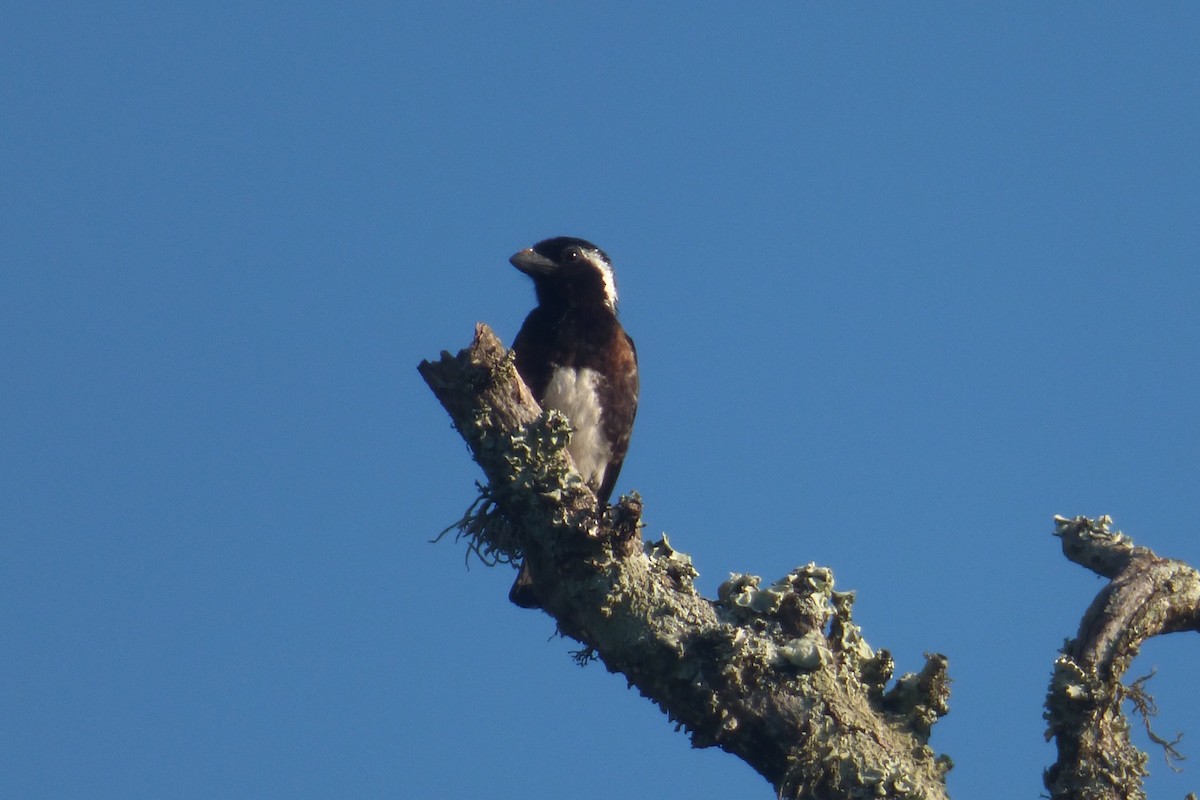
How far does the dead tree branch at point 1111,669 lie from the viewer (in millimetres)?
3627

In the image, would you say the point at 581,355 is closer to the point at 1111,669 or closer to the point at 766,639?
the point at 766,639

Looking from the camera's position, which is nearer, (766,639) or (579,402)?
(766,639)

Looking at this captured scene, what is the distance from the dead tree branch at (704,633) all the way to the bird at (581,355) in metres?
2.43

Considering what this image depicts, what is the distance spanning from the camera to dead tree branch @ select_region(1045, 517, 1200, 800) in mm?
3627

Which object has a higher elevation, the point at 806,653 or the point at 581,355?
the point at 581,355

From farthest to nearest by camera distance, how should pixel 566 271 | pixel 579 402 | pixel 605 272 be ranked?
pixel 605 272, pixel 566 271, pixel 579 402

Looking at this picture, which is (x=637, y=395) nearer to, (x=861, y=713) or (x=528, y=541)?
(x=528, y=541)

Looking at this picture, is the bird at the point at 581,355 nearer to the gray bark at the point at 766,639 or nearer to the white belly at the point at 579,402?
the white belly at the point at 579,402

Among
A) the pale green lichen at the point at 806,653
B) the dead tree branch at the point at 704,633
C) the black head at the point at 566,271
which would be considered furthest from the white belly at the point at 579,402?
the pale green lichen at the point at 806,653

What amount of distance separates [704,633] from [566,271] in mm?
3915

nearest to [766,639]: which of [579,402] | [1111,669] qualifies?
[1111,669]

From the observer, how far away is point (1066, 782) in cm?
364

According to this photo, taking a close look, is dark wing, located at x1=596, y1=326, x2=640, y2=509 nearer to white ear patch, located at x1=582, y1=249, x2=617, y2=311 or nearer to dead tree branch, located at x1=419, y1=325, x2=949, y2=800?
white ear patch, located at x1=582, y1=249, x2=617, y2=311

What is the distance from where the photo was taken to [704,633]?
12.5 ft
